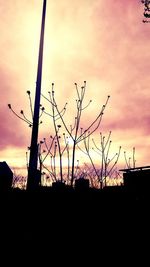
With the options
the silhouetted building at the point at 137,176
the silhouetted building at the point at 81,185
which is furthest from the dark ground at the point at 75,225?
the silhouetted building at the point at 137,176

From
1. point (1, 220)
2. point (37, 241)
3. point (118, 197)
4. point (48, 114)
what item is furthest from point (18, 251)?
point (48, 114)

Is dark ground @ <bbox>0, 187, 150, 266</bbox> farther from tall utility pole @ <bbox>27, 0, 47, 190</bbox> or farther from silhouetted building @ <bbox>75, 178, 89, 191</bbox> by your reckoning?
silhouetted building @ <bbox>75, 178, 89, 191</bbox>

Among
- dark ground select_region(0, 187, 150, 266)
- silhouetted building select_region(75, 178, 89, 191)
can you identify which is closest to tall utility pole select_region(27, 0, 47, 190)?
dark ground select_region(0, 187, 150, 266)

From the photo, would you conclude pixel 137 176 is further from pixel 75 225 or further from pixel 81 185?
pixel 75 225

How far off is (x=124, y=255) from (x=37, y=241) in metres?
1.73

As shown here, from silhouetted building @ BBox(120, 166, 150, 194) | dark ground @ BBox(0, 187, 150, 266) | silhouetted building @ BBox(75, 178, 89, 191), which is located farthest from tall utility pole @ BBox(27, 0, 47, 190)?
silhouetted building @ BBox(120, 166, 150, 194)

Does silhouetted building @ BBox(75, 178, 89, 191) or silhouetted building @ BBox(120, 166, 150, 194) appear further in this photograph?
silhouetted building @ BBox(120, 166, 150, 194)

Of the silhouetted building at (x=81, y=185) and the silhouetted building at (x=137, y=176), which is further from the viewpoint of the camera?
the silhouetted building at (x=137, y=176)

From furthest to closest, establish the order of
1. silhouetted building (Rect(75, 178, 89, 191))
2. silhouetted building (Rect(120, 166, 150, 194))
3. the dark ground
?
silhouetted building (Rect(120, 166, 150, 194)), silhouetted building (Rect(75, 178, 89, 191)), the dark ground

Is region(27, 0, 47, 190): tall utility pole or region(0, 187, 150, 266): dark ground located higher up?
region(27, 0, 47, 190): tall utility pole

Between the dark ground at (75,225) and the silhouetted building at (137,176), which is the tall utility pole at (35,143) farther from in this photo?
the silhouetted building at (137,176)

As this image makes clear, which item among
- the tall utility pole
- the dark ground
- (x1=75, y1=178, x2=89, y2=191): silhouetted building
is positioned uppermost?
the tall utility pole

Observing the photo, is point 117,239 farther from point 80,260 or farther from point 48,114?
point 48,114

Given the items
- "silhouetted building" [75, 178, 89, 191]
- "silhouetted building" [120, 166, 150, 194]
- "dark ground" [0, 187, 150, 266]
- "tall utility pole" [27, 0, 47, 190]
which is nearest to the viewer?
"dark ground" [0, 187, 150, 266]
